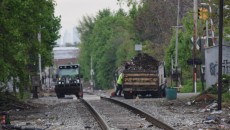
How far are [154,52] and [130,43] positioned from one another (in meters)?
19.6

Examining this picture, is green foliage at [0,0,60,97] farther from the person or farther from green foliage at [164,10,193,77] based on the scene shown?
green foliage at [164,10,193,77]

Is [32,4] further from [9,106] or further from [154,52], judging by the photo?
[154,52]

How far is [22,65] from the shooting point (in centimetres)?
3198

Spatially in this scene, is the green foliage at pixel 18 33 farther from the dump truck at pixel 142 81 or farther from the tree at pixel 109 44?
the tree at pixel 109 44

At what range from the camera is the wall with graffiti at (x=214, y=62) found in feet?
125

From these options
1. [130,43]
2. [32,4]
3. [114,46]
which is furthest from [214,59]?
[114,46]

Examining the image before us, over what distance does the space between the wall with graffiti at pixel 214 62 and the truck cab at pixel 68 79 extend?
17983 millimetres

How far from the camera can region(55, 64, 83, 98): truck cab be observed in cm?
5641

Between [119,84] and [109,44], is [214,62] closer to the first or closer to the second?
[119,84]

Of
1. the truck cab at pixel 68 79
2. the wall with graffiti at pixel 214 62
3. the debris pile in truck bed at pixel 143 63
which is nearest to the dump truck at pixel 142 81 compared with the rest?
the debris pile in truck bed at pixel 143 63

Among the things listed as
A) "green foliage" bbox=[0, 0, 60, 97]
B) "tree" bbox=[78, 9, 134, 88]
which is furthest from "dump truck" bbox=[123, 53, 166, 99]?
"tree" bbox=[78, 9, 134, 88]

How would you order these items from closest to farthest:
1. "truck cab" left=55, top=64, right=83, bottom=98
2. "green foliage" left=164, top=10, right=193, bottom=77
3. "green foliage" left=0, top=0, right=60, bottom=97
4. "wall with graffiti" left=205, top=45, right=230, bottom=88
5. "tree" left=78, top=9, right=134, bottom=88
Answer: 1. "green foliage" left=0, top=0, right=60, bottom=97
2. "wall with graffiti" left=205, top=45, right=230, bottom=88
3. "truck cab" left=55, top=64, right=83, bottom=98
4. "green foliage" left=164, top=10, right=193, bottom=77
5. "tree" left=78, top=9, right=134, bottom=88

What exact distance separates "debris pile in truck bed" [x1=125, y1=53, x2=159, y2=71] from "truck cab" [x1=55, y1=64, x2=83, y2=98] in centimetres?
952

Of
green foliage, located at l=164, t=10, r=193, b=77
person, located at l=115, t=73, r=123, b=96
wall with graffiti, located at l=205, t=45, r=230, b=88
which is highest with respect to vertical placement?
green foliage, located at l=164, t=10, r=193, b=77
